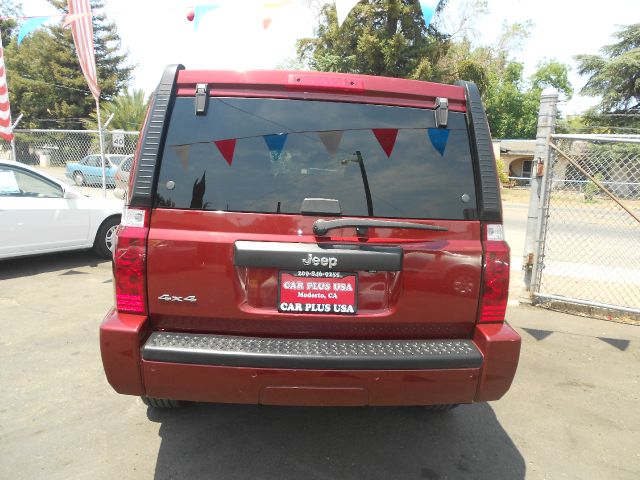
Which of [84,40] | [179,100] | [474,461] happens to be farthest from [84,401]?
[84,40]

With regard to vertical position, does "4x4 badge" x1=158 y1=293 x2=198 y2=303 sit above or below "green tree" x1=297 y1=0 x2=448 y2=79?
below

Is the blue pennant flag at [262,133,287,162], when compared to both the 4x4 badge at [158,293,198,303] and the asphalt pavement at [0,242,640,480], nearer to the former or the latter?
the 4x4 badge at [158,293,198,303]

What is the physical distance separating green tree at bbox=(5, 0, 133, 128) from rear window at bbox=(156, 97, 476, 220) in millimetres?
45435

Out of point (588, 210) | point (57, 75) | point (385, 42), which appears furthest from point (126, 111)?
point (588, 210)

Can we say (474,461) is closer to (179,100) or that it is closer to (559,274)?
(179,100)

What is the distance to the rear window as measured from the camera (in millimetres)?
2395

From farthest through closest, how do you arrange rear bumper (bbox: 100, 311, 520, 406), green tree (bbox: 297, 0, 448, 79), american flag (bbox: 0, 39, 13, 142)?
green tree (bbox: 297, 0, 448, 79) → american flag (bbox: 0, 39, 13, 142) → rear bumper (bbox: 100, 311, 520, 406)

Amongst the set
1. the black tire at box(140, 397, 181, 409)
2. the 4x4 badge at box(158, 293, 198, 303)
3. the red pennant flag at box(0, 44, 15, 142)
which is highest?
the red pennant flag at box(0, 44, 15, 142)

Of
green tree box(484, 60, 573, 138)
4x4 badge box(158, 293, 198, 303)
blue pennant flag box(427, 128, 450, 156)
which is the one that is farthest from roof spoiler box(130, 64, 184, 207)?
green tree box(484, 60, 573, 138)

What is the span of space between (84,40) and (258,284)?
9186 mm

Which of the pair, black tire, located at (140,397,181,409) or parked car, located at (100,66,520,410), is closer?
parked car, located at (100,66,520,410)

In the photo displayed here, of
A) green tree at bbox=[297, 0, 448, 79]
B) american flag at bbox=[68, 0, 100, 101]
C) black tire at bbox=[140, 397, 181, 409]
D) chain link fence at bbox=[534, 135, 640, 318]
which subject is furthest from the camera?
green tree at bbox=[297, 0, 448, 79]

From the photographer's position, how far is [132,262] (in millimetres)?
2348

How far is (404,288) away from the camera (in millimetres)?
2430
